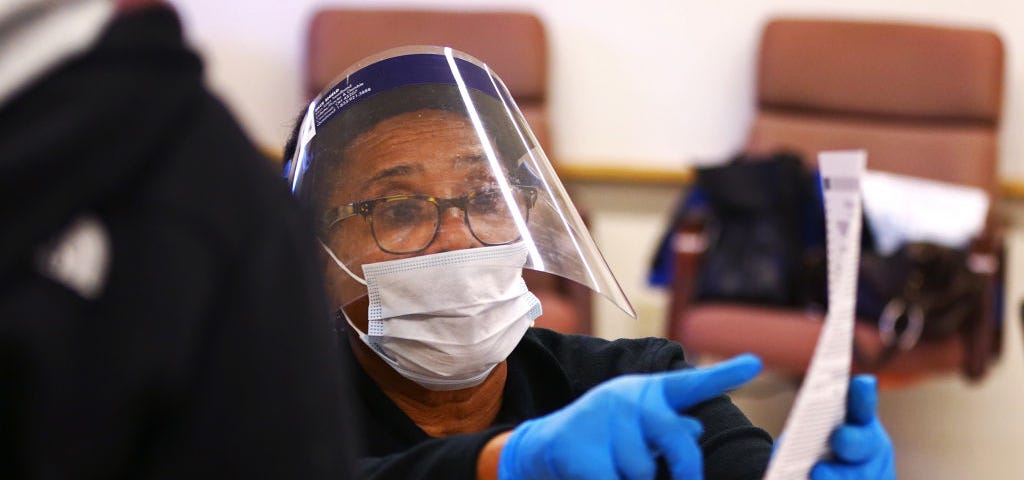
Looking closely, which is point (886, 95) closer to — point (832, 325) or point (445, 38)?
point (445, 38)

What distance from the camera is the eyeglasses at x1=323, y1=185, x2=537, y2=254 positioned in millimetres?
1009

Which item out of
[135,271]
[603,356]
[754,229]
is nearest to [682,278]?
[754,229]

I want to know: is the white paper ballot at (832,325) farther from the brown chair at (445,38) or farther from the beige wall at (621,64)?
the beige wall at (621,64)

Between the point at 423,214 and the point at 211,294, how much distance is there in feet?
1.96

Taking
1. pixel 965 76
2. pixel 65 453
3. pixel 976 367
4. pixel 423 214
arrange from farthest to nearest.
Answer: pixel 965 76 → pixel 976 367 → pixel 423 214 → pixel 65 453

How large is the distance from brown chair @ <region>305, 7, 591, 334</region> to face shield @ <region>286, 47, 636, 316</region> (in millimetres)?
1984

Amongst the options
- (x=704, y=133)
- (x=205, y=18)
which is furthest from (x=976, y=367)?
(x=205, y=18)

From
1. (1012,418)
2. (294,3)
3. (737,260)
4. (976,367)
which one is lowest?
(1012,418)

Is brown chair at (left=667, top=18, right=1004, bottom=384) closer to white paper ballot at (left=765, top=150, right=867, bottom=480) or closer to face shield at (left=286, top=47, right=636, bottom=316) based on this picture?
face shield at (left=286, top=47, right=636, bottom=316)

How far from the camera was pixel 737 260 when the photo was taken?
2.71 meters

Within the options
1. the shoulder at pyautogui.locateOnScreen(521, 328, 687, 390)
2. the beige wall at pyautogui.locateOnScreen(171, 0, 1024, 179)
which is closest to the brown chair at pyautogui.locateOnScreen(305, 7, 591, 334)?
the beige wall at pyautogui.locateOnScreen(171, 0, 1024, 179)

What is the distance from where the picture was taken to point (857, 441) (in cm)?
71

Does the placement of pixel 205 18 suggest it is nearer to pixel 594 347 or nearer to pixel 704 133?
pixel 704 133

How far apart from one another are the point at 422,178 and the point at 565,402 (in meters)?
0.24
